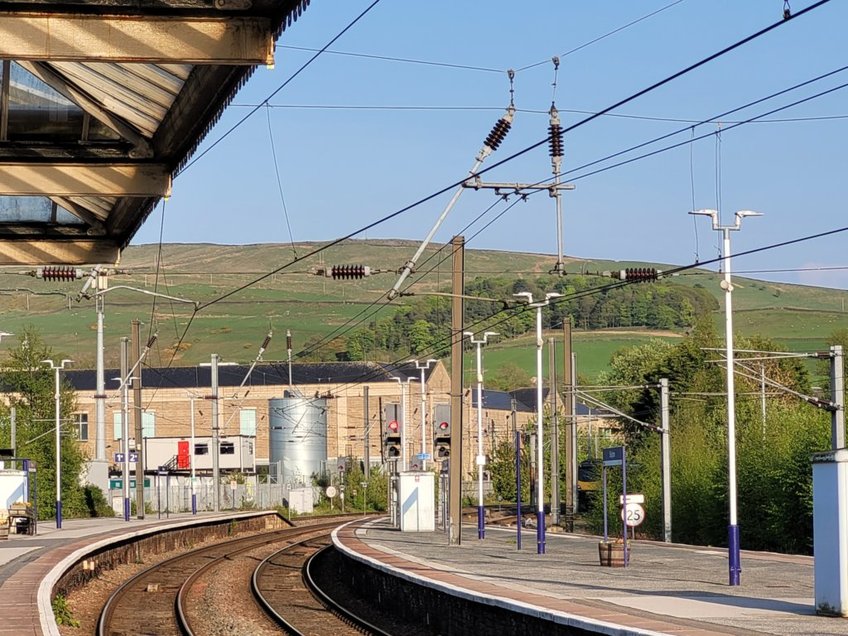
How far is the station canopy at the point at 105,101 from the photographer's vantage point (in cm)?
770

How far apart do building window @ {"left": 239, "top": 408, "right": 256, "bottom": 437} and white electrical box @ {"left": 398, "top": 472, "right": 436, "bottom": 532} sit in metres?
71.1

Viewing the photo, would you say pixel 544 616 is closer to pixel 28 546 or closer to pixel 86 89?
pixel 86 89

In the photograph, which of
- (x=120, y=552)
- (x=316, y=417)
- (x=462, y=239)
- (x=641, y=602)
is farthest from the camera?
(x=316, y=417)

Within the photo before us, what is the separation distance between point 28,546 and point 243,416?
77.9 meters

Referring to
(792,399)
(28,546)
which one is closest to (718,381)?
(792,399)

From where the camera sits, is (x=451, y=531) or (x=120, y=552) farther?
(x=120, y=552)

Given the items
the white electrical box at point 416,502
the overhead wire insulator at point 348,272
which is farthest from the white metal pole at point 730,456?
the white electrical box at point 416,502

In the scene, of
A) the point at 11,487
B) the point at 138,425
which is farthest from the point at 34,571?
the point at 138,425

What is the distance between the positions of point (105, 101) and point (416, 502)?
35147mm

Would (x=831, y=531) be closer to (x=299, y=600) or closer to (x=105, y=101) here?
(x=105, y=101)

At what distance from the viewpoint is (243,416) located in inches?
4483

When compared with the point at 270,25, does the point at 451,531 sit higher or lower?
lower

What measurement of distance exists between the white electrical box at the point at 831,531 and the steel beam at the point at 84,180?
9.81m

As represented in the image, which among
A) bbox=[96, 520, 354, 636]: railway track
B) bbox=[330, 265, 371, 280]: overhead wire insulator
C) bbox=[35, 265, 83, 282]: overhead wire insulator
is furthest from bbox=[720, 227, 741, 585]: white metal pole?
bbox=[35, 265, 83, 282]: overhead wire insulator
